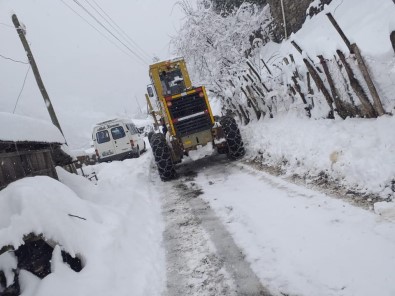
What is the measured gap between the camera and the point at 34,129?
7.26m

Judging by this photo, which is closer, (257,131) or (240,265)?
(240,265)

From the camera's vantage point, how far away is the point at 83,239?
4.91 metres

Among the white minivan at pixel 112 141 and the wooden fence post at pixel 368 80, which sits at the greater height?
the white minivan at pixel 112 141

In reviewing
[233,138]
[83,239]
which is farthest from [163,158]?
[83,239]

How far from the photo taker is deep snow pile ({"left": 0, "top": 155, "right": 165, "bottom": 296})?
4.04 m

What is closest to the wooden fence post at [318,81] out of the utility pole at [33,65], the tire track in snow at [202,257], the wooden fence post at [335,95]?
the wooden fence post at [335,95]

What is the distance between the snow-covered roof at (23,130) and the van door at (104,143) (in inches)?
374

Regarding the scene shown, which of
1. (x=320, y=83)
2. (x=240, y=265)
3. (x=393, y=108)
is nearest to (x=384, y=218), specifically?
(x=240, y=265)

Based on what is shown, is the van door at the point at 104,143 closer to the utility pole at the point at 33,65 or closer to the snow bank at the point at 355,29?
the utility pole at the point at 33,65

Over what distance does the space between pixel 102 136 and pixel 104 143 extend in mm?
386

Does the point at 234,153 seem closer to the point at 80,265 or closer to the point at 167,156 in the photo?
the point at 167,156

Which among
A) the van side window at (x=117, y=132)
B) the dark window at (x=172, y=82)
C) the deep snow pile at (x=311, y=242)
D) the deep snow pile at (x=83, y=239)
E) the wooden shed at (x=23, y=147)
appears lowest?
the deep snow pile at (x=311, y=242)

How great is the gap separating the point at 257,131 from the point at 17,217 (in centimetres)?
769

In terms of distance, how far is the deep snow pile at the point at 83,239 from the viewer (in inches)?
159
